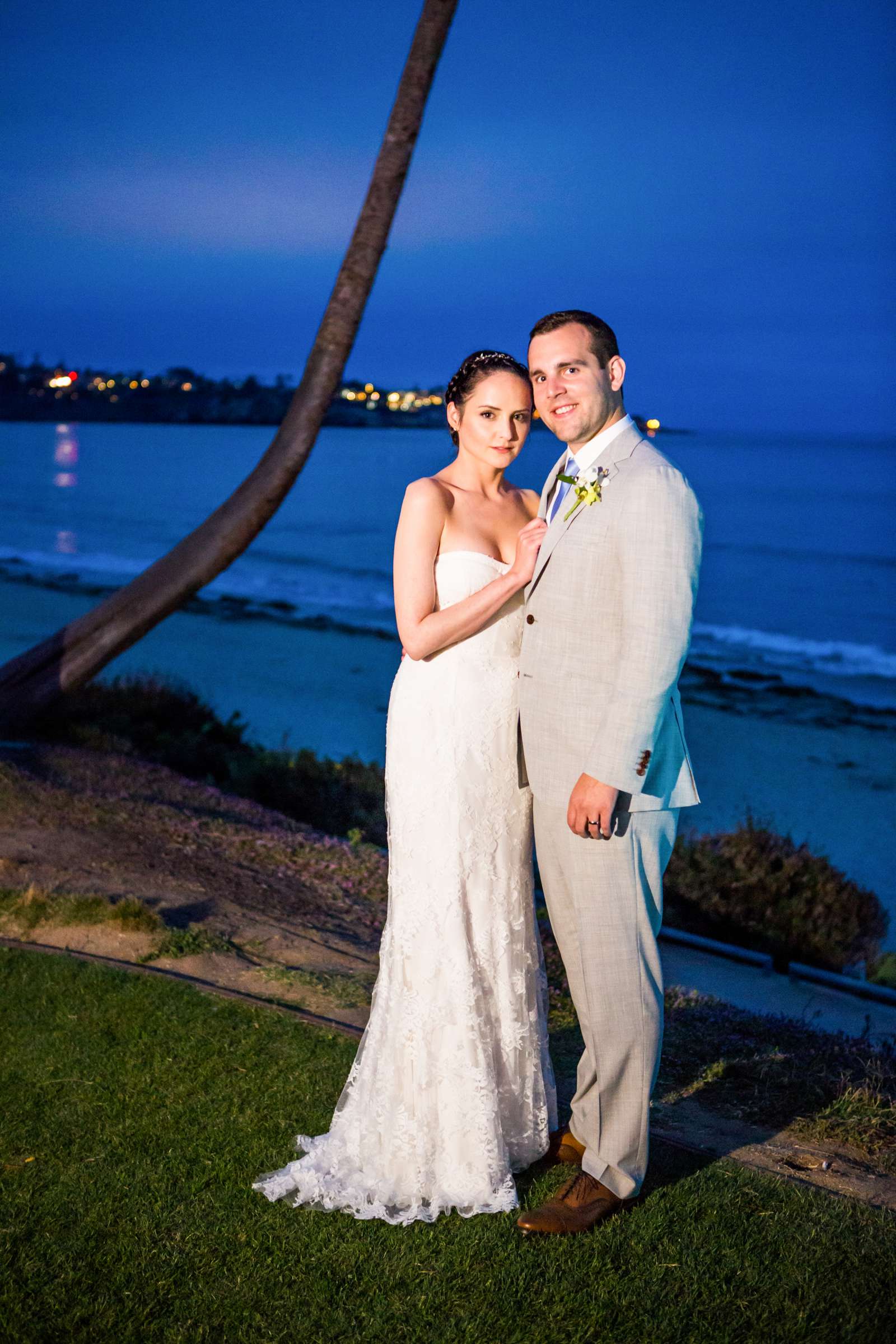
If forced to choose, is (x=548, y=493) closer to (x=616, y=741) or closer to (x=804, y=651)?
(x=616, y=741)

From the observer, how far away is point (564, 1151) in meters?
4.08

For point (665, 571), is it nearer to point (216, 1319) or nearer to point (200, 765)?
point (216, 1319)

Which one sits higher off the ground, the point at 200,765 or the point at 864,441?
the point at 864,441

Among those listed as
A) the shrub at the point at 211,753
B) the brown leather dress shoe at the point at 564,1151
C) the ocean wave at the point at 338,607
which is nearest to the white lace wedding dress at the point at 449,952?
the brown leather dress shoe at the point at 564,1151

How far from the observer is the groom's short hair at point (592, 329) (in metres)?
3.47

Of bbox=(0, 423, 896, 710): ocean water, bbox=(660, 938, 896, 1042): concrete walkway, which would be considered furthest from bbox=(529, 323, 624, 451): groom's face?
bbox=(0, 423, 896, 710): ocean water

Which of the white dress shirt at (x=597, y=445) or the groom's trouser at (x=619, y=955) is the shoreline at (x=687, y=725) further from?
the white dress shirt at (x=597, y=445)

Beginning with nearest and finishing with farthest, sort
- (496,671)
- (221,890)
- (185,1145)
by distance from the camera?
(496,671) < (185,1145) < (221,890)

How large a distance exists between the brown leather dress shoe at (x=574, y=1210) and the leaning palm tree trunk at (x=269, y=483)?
6.20 meters

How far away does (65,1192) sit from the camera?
3.84m

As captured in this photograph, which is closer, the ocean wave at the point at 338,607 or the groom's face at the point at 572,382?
the groom's face at the point at 572,382

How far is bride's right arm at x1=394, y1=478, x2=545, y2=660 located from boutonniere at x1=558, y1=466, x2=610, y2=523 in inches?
6.7

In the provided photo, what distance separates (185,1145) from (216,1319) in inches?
37.3

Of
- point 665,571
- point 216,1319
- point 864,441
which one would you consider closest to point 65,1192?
point 216,1319
